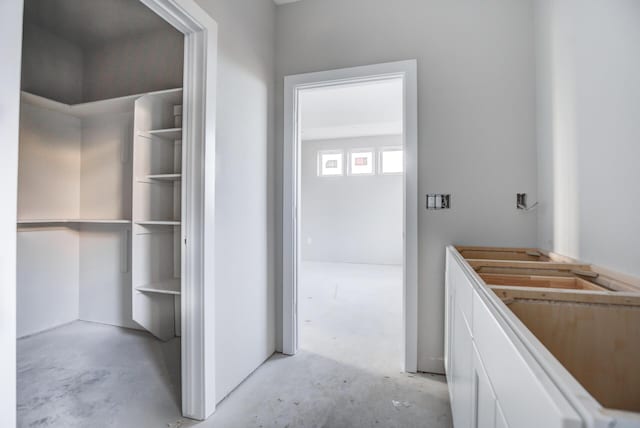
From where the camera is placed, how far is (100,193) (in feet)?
9.80

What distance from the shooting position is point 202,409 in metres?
1.67

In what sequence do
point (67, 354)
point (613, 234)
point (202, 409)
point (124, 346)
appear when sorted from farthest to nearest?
point (124, 346)
point (67, 354)
point (202, 409)
point (613, 234)

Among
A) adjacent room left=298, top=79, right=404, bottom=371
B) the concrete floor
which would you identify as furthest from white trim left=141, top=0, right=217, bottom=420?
adjacent room left=298, top=79, right=404, bottom=371

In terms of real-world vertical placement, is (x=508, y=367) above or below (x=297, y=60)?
below

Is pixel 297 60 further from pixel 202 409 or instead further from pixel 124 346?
pixel 124 346

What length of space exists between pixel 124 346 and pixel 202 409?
1.31 meters

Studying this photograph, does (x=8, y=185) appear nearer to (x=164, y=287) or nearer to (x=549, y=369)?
(x=549, y=369)

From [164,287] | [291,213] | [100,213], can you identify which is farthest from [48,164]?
[291,213]

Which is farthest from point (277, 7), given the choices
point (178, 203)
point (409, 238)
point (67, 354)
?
point (67, 354)

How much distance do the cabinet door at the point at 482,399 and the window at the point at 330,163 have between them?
637 cm

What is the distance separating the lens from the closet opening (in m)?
2.44

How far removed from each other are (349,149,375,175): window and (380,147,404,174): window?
0.79ft

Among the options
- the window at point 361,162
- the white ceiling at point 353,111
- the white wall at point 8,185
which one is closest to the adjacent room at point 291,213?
the white wall at point 8,185

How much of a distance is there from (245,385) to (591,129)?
2359 millimetres
